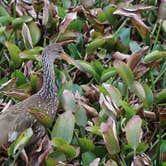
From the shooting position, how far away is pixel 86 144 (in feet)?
15.7

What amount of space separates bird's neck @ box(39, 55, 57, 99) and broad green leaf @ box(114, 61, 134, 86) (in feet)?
1.37

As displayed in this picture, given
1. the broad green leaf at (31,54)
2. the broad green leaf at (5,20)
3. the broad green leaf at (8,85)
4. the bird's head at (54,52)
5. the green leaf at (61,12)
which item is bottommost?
the broad green leaf at (8,85)

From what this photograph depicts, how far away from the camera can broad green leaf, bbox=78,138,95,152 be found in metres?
4.75

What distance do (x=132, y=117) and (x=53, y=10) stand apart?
1486mm

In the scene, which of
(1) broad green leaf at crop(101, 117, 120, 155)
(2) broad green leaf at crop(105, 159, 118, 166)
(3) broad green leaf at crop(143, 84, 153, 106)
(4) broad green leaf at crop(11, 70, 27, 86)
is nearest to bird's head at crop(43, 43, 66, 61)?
(4) broad green leaf at crop(11, 70, 27, 86)

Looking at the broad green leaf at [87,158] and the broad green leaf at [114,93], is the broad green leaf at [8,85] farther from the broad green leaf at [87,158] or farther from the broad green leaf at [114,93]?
the broad green leaf at [87,158]

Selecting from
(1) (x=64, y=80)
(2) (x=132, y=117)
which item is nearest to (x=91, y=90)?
(1) (x=64, y=80)

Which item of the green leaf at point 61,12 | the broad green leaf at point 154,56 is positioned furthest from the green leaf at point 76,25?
the broad green leaf at point 154,56

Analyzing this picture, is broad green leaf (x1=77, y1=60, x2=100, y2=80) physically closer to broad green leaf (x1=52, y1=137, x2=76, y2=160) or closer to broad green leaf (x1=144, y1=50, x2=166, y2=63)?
broad green leaf (x1=144, y1=50, x2=166, y2=63)

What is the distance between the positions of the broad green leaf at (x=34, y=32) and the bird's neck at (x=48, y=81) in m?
0.61

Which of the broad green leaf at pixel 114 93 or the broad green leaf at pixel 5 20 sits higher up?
the broad green leaf at pixel 5 20

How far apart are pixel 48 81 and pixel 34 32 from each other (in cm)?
79

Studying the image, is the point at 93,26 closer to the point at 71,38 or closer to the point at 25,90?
the point at 71,38

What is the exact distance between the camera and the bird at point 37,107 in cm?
484
